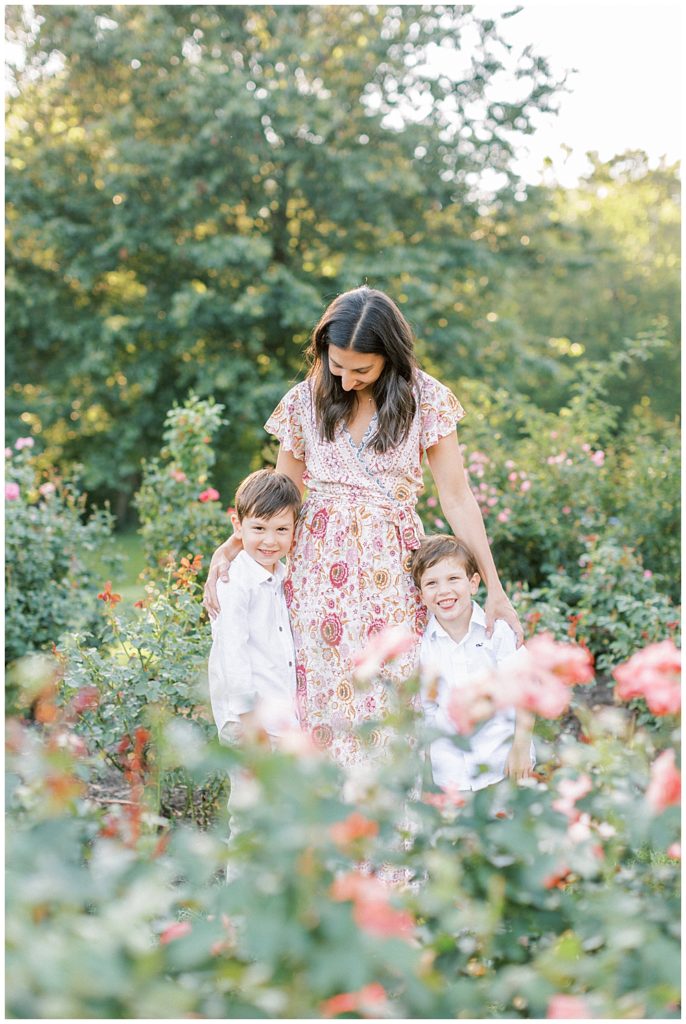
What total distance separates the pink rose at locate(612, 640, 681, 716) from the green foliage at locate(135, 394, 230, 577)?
3.93 metres

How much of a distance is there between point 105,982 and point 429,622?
1749 millimetres

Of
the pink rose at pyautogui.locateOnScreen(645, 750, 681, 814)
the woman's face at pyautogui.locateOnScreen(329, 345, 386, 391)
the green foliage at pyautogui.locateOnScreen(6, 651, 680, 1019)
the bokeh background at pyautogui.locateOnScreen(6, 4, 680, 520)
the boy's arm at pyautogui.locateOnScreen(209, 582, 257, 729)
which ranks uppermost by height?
the bokeh background at pyautogui.locateOnScreen(6, 4, 680, 520)

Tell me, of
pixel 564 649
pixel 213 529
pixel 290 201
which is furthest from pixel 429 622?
pixel 290 201

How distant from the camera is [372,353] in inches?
96.0

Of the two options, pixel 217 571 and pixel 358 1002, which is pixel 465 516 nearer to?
pixel 217 571

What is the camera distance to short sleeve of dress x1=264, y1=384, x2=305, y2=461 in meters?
2.66

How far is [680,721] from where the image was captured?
1.25 metres

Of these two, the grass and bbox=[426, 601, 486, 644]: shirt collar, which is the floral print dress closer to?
bbox=[426, 601, 486, 644]: shirt collar

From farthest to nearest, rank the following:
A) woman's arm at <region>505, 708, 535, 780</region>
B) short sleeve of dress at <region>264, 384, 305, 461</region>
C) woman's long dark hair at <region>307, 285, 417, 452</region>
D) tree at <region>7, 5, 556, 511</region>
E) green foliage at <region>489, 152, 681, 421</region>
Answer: green foliage at <region>489, 152, 681, 421</region> → tree at <region>7, 5, 556, 511</region> → short sleeve of dress at <region>264, 384, 305, 461</region> → woman's long dark hair at <region>307, 285, 417, 452</region> → woman's arm at <region>505, 708, 535, 780</region>

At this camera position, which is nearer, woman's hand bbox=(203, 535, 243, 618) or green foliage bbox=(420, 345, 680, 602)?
woman's hand bbox=(203, 535, 243, 618)

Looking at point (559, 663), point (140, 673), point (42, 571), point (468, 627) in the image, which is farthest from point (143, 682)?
point (559, 663)

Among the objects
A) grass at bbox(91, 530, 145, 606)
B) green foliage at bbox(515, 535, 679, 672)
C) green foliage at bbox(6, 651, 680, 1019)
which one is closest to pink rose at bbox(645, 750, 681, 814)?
green foliage at bbox(6, 651, 680, 1019)

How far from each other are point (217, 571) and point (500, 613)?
0.75 metres

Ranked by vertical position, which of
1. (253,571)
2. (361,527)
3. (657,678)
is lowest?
(657,678)
